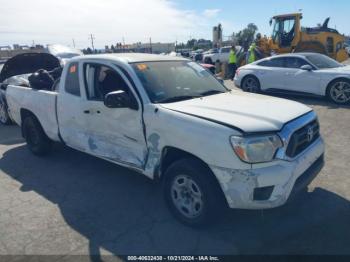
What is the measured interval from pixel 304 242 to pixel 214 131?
1427 mm

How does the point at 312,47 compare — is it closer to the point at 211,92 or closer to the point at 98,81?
the point at 211,92

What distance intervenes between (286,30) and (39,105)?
48.3 feet

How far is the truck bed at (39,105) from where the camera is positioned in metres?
5.21

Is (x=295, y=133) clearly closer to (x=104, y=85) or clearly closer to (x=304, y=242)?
(x=304, y=242)

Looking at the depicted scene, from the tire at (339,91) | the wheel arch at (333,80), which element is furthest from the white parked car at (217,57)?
the tire at (339,91)

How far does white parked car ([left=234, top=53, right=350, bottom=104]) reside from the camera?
912cm

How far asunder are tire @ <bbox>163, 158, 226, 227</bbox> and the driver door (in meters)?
0.51

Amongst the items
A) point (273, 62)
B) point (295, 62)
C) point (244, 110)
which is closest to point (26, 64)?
point (244, 110)

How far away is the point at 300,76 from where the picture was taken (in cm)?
987

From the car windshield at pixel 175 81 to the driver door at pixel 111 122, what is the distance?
0.23 metres

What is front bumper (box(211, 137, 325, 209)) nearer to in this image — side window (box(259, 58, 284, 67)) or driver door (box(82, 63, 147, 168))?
driver door (box(82, 63, 147, 168))

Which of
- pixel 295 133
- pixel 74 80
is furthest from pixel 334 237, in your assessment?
pixel 74 80

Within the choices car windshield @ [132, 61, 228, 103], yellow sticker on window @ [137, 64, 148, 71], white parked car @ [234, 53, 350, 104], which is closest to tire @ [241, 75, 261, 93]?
white parked car @ [234, 53, 350, 104]

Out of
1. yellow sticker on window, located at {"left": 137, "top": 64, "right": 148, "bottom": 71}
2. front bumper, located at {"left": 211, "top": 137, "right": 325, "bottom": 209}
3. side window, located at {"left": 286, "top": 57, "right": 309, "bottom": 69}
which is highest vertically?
yellow sticker on window, located at {"left": 137, "top": 64, "right": 148, "bottom": 71}
